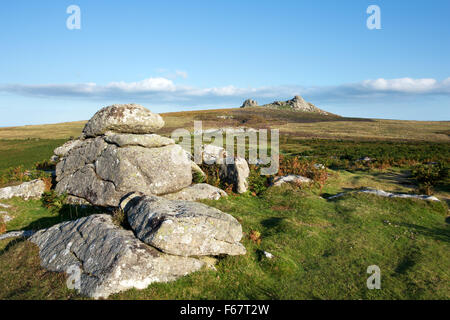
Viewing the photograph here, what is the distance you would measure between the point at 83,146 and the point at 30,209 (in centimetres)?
499

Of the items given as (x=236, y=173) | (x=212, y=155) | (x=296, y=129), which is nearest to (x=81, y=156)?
(x=212, y=155)

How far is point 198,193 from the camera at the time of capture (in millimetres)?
17938

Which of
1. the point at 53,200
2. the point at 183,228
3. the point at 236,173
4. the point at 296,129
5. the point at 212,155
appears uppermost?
the point at 296,129

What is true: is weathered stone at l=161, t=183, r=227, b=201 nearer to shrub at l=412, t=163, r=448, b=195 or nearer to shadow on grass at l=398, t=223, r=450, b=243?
shadow on grass at l=398, t=223, r=450, b=243

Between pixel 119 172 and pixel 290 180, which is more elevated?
pixel 119 172

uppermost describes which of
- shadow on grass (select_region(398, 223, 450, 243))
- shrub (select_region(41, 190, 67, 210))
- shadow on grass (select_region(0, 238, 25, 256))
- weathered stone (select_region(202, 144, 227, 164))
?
Answer: weathered stone (select_region(202, 144, 227, 164))

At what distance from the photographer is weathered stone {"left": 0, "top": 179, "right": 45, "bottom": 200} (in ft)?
59.1

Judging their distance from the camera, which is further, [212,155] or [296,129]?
[296,129]

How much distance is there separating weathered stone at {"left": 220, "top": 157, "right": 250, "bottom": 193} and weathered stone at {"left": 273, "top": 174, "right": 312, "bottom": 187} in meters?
2.42

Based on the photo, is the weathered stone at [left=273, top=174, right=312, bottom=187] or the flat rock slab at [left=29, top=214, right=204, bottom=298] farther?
the weathered stone at [left=273, top=174, right=312, bottom=187]

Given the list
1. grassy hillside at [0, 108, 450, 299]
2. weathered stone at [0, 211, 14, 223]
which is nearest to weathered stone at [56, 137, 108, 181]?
grassy hillside at [0, 108, 450, 299]

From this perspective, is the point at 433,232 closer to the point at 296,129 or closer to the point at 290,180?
the point at 290,180

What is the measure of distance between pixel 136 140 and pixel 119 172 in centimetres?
228
